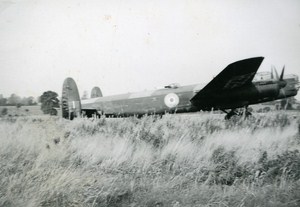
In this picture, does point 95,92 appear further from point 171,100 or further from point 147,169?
point 147,169

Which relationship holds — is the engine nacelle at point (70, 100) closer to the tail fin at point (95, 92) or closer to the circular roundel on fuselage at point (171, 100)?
the circular roundel on fuselage at point (171, 100)

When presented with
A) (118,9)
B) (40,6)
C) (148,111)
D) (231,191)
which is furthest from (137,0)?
(231,191)

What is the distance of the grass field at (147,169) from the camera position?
2.71 metres

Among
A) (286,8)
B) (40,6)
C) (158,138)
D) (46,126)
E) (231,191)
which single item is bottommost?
(231,191)

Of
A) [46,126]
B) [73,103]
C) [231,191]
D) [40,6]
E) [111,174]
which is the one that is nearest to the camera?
[231,191]

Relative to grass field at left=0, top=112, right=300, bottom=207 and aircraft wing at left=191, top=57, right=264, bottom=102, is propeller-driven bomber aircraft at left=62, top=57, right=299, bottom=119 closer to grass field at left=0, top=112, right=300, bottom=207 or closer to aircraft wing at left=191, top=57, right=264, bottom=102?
aircraft wing at left=191, top=57, right=264, bottom=102

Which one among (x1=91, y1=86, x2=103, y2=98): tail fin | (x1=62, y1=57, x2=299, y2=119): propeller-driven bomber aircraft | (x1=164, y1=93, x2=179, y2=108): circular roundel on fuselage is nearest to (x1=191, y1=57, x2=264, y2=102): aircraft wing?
(x1=62, y1=57, x2=299, y2=119): propeller-driven bomber aircraft

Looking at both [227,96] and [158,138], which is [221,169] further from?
[227,96]

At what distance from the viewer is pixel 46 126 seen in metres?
5.29

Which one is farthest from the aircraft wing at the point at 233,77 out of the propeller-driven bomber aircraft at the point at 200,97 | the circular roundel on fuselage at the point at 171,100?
the circular roundel on fuselage at the point at 171,100

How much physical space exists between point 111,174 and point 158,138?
152 cm

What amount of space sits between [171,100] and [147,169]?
6.15 metres

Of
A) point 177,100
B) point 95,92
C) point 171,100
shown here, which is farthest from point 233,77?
point 95,92

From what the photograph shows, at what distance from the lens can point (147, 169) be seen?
11.3 ft
